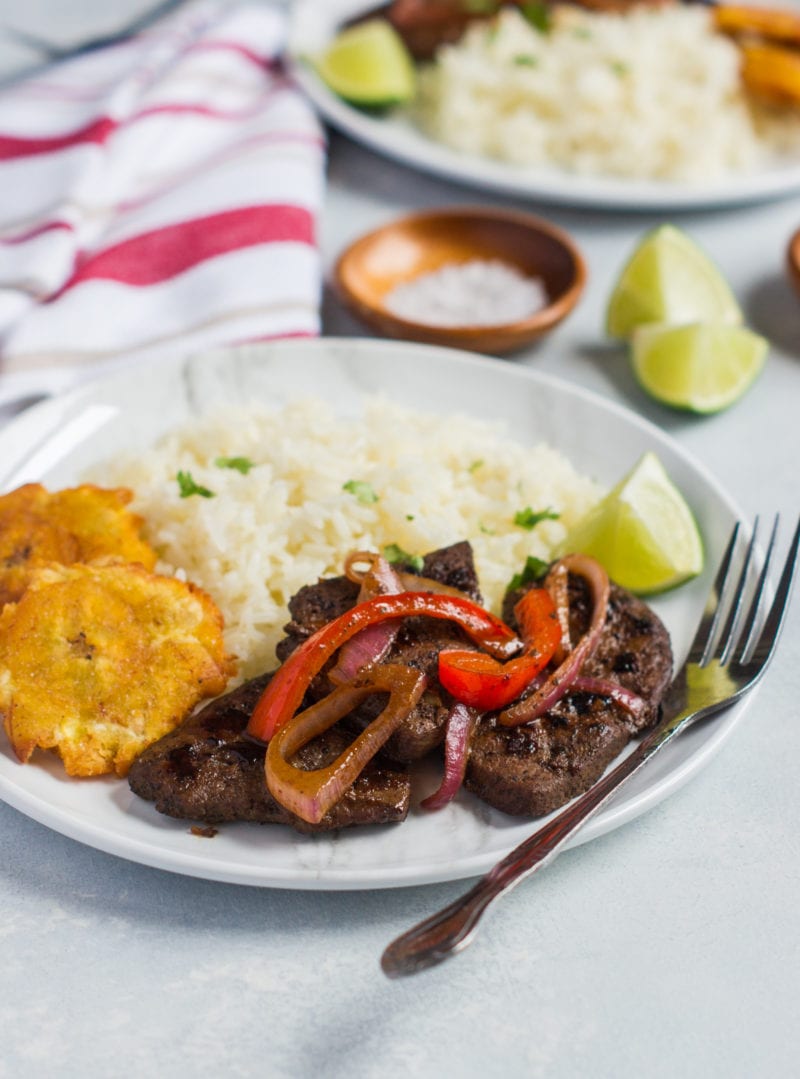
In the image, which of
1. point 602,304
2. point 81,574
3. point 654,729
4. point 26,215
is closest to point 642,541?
point 654,729

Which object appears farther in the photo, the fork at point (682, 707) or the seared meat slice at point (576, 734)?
the seared meat slice at point (576, 734)

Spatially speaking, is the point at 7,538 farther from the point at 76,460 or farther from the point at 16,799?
the point at 16,799

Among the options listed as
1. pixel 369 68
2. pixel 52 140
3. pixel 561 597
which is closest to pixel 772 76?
pixel 369 68

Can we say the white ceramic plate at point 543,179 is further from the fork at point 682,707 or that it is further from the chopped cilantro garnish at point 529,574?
the chopped cilantro garnish at point 529,574

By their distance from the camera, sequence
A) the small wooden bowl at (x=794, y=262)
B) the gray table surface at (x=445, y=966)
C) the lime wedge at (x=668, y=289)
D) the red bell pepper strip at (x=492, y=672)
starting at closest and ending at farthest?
the gray table surface at (x=445, y=966) → the red bell pepper strip at (x=492, y=672) → the lime wedge at (x=668, y=289) → the small wooden bowl at (x=794, y=262)

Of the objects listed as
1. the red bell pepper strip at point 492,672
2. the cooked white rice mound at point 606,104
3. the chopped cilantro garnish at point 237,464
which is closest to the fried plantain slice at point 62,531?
the chopped cilantro garnish at point 237,464
